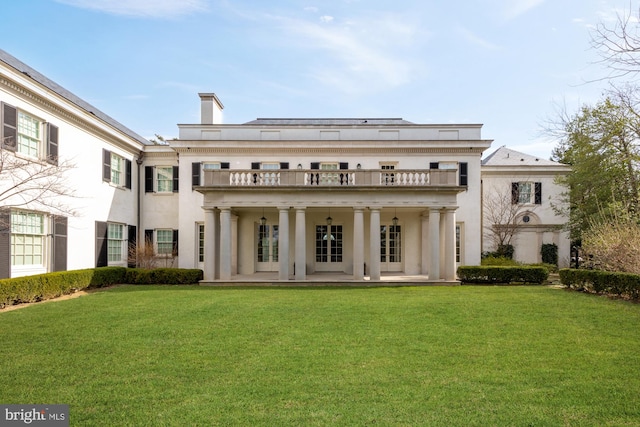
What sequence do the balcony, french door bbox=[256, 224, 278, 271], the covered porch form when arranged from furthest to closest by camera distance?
french door bbox=[256, 224, 278, 271]
the balcony
the covered porch

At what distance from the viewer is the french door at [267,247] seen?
23375 millimetres

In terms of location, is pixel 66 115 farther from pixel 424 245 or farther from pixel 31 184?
pixel 424 245

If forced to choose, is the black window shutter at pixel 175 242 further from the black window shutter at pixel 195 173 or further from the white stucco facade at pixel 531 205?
the white stucco facade at pixel 531 205

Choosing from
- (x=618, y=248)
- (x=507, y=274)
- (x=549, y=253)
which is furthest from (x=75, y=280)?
(x=549, y=253)

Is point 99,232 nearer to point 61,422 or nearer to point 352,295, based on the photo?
point 352,295

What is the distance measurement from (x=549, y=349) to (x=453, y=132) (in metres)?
18.0

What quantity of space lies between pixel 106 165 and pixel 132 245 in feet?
15.6

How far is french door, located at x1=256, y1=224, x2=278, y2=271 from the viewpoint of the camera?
2338cm

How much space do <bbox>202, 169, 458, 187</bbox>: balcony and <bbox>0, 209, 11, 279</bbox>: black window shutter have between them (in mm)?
7553

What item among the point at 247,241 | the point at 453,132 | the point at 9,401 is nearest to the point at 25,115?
the point at 247,241

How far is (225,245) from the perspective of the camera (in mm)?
19031

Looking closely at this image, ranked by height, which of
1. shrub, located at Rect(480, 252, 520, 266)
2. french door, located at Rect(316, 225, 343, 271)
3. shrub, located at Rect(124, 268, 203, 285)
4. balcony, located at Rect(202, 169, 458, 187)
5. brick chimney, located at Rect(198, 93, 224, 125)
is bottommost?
shrub, located at Rect(124, 268, 203, 285)

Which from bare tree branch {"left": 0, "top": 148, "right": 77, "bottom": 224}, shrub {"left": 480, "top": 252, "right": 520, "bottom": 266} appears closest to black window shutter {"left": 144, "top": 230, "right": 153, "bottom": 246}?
bare tree branch {"left": 0, "top": 148, "right": 77, "bottom": 224}

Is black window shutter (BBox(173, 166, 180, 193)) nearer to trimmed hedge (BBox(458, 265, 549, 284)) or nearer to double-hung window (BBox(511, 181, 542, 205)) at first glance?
Result: trimmed hedge (BBox(458, 265, 549, 284))
